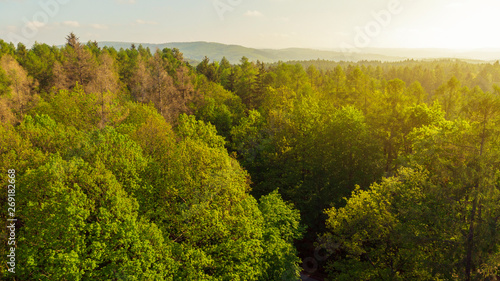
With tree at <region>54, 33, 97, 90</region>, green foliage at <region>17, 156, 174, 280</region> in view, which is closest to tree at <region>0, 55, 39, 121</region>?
tree at <region>54, 33, 97, 90</region>

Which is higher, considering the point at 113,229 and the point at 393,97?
the point at 393,97

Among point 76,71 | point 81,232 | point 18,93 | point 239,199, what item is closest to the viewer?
point 81,232

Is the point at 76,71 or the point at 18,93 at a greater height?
the point at 76,71

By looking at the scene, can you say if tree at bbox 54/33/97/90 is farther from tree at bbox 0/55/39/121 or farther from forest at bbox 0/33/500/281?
forest at bbox 0/33/500/281

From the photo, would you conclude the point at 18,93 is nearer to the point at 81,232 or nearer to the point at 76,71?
the point at 76,71

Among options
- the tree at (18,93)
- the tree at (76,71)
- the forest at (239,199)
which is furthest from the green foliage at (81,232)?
the tree at (76,71)

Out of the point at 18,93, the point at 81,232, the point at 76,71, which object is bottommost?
the point at 81,232

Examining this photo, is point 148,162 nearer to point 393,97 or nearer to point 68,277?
point 68,277

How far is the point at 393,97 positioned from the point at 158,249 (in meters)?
34.3

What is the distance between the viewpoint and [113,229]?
15.7 m

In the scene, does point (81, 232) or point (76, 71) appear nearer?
point (81, 232)

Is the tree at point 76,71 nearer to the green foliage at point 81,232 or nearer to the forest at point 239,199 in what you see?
the forest at point 239,199

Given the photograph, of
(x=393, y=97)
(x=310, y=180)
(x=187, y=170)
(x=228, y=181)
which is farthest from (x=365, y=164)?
(x=187, y=170)

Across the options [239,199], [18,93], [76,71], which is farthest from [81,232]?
[76,71]
